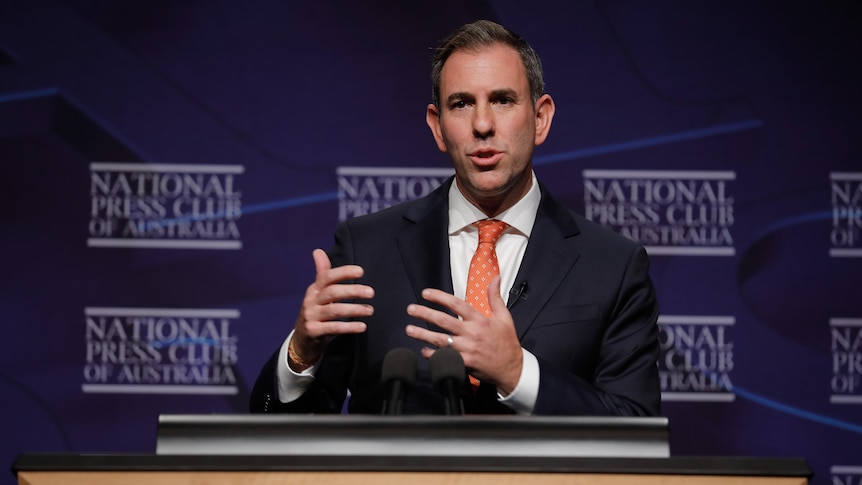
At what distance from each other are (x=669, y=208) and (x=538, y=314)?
5.66 feet

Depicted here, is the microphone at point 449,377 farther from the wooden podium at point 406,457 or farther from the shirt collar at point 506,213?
the shirt collar at point 506,213

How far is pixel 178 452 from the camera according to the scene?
153 cm

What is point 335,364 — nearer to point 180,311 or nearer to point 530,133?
point 530,133

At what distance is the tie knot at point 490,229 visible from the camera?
2348 millimetres

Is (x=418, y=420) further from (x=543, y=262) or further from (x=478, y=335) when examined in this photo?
(x=543, y=262)

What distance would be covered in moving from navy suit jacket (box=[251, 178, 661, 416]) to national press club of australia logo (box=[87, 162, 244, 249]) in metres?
1.51

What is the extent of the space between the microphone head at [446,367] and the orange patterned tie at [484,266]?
0.53 m

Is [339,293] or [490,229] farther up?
[490,229]

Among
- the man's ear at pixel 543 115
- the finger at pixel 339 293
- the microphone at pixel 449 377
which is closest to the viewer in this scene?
the microphone at pixel 449 377

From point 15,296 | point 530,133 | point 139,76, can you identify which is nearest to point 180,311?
point 15,296

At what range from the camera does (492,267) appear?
7.51 ft

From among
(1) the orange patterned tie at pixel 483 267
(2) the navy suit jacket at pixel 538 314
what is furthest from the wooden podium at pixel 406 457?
(1) the orange patterned tie at pixel 483 267

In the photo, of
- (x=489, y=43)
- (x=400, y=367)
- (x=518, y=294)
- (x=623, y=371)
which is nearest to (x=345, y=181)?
(x=489, y=43)

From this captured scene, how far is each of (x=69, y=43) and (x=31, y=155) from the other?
0.45 meters
